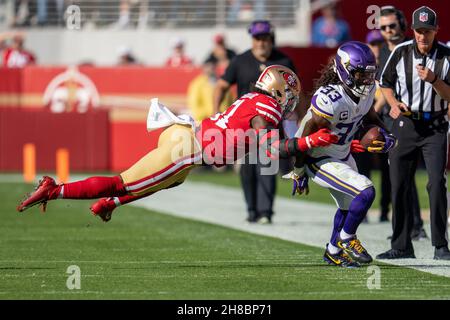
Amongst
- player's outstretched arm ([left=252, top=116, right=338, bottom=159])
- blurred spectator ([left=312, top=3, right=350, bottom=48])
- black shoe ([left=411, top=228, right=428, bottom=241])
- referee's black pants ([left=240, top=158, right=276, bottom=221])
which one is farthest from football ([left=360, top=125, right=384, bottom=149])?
blurred spectator ([left=312, top=3, right=350, bottom=48])

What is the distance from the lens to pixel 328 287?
776cm

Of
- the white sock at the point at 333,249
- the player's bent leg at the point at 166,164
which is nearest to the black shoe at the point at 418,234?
the white sock at the point at 333,249

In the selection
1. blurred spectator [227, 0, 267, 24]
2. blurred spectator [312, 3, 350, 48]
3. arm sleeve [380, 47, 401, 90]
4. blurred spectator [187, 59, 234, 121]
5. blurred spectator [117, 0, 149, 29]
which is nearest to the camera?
arm sleeve [380, 47, 401, 90]

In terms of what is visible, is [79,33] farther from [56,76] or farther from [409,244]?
[409,244]

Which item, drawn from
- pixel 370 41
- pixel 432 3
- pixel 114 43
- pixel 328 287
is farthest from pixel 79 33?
pixel 328 287

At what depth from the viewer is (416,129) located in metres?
9.61

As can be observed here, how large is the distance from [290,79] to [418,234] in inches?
125

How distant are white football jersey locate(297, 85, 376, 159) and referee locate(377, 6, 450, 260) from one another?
734mm

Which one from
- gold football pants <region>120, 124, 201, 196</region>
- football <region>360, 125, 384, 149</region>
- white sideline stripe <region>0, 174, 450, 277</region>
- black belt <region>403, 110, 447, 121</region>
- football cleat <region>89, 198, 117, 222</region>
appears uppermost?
black belt <region>403, 110, 447, 121</region>

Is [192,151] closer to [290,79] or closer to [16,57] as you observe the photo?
[290,79]

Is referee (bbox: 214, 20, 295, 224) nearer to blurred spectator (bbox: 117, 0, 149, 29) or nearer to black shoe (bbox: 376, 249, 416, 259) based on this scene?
black shoe (bbox: 376, 249, 416, 259)

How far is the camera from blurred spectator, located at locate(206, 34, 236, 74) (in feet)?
57.6

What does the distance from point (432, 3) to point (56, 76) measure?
23.4ft

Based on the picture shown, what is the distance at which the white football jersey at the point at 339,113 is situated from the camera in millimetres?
8633
